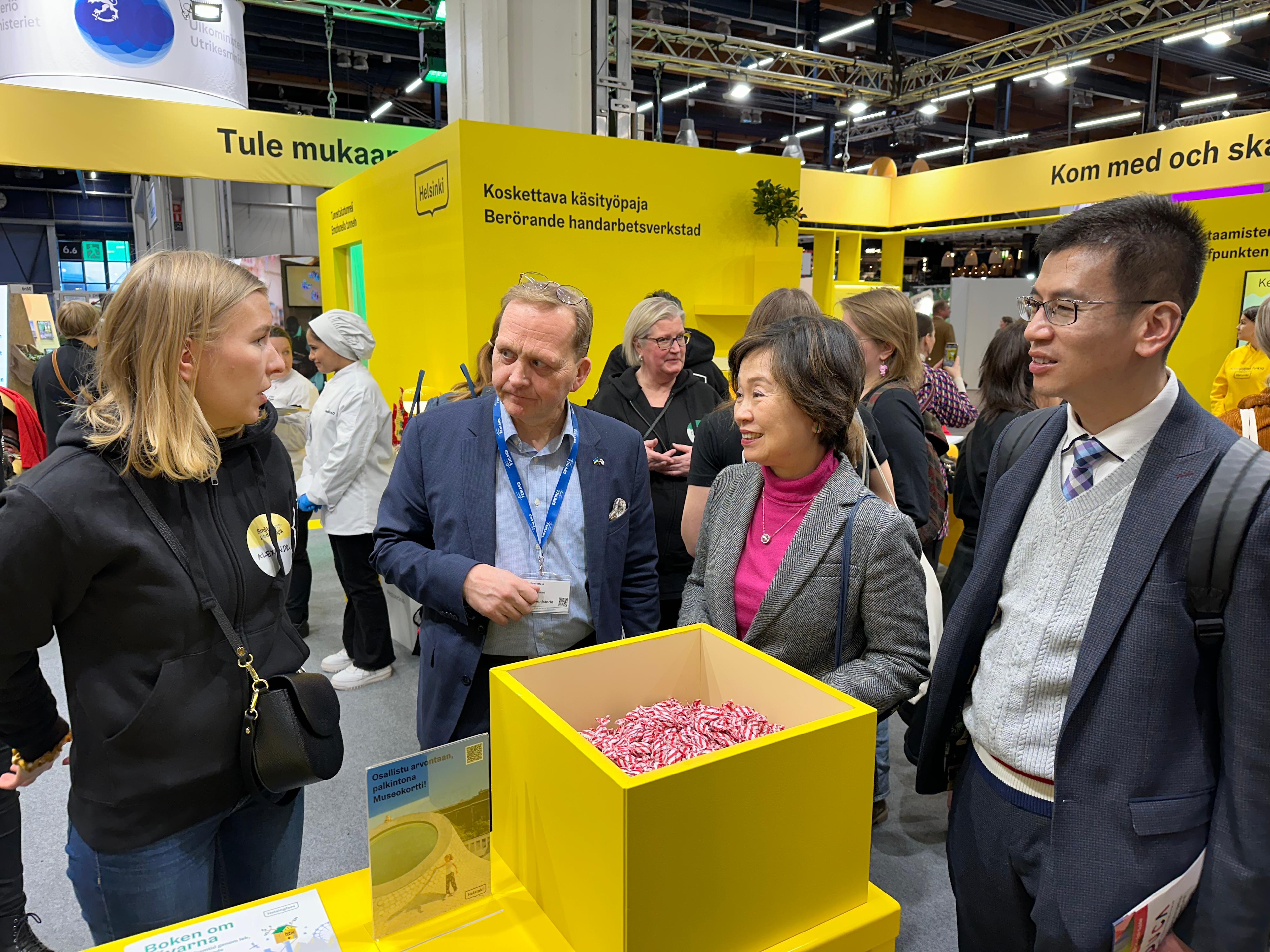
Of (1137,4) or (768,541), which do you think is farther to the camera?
(1137,4)

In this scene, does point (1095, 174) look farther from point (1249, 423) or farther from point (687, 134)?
point (1249, 423)

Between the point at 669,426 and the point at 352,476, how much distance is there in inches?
67.0

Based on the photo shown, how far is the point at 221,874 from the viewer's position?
140 cm

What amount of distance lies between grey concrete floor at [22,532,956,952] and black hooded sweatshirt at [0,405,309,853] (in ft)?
4.47

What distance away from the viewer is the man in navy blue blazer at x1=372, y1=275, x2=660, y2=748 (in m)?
1.69

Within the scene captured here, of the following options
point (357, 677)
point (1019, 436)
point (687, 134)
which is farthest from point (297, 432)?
point (687, 134)

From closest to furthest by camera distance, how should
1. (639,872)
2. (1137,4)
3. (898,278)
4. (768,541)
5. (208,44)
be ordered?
(639,872) < (768,541) < (208,44) < (1137,4) < (898,278)

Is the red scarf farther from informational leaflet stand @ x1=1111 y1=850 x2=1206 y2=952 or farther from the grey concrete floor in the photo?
informational leaflet stand @ x1=1111 y1=850 x2=1206 y2=952

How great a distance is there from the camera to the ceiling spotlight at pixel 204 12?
117 inches

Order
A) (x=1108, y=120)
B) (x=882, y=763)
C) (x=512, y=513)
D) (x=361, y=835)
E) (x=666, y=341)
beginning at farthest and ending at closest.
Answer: (x=1108, y=120) < (x=666, y=341) < (x=361, y=835) < (x=882, y=763) < (x=512, y=513)

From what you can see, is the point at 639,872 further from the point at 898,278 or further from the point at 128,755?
the point at 898,278

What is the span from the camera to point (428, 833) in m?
1.04

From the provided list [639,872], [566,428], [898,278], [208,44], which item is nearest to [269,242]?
[898,278]

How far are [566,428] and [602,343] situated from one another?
334 centimetres
